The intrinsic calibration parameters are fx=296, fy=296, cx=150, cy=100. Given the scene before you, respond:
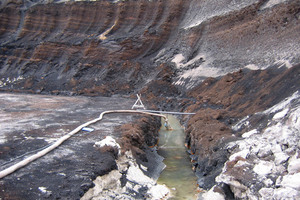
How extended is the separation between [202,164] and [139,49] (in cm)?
2326

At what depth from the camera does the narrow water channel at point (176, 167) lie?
27.3 feet

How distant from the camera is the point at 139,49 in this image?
3134 cm

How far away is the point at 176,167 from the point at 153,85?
52.2 ft

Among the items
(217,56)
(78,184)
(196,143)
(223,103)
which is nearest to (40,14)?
(217,56)

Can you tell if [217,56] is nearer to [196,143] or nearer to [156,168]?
[196,143]

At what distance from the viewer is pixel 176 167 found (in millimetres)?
10383

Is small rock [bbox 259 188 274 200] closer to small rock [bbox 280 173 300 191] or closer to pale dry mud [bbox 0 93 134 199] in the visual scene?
small rock [bbox 280 173 300 191]

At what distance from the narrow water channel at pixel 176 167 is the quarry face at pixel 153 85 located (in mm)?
364

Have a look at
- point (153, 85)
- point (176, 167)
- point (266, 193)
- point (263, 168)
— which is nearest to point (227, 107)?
point (176, 167)

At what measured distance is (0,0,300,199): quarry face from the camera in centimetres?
644

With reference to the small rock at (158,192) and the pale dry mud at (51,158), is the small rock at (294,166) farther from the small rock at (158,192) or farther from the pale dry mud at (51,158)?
the pale dry mud at (51,158)

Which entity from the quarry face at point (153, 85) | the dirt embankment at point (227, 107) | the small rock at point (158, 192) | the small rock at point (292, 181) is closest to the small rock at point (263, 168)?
the quarry face at point (153, 85)

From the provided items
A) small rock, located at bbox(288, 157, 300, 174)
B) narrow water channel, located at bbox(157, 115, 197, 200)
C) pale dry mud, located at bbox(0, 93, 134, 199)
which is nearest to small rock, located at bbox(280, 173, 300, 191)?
small rock, located at bbox(288, 157, 300, 174)

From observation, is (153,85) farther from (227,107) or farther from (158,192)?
(158,192)
